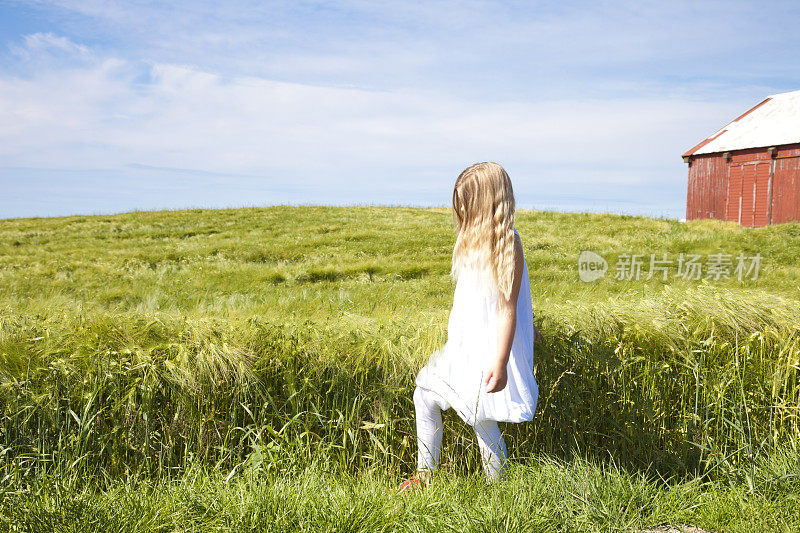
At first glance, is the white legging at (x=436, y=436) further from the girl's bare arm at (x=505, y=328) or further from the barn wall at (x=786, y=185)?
the barn wall at (x=786, y=185)

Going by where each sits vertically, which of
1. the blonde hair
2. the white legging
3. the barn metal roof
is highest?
the barn metal roof

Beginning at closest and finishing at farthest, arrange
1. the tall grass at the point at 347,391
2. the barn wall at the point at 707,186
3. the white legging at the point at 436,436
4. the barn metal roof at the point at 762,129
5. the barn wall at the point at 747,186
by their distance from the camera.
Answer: the white legging at the point at 436,436, the tall grass at the point at 347,391, the barn wall at the point at 747,186, the barn metal roof at the point at 762,129, the barn wall at the point at 707,186

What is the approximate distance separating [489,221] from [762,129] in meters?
26.0

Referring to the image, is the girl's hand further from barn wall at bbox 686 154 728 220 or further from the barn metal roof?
barn wall at bbox 686 154 728 220

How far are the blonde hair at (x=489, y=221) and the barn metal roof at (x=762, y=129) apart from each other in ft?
78.6

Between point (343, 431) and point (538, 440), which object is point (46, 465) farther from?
point (538, 440)

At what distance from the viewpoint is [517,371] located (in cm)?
300

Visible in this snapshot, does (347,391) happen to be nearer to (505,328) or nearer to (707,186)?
(505,328)

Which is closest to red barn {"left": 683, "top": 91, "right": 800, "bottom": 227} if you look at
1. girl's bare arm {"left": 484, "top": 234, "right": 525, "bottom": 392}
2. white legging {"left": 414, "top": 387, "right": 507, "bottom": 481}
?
girl's bare arm {"left": 484, "top": 234, "right": 525, "bottom": 392}

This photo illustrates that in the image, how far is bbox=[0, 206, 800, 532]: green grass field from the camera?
2.70m

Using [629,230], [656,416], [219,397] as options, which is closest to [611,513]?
[656,416]

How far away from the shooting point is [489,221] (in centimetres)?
296

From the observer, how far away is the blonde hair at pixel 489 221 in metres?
2.90

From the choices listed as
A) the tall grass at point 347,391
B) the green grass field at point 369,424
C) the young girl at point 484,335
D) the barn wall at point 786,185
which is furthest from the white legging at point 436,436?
the barn wall at point 786,185
